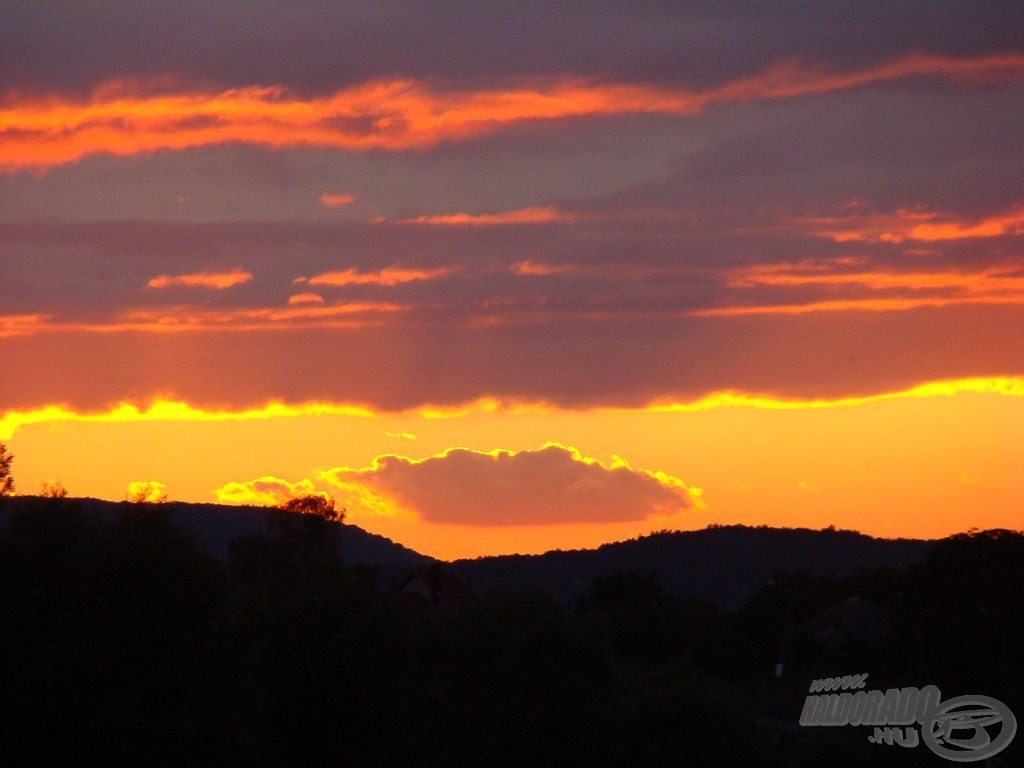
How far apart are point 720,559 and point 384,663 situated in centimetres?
14042

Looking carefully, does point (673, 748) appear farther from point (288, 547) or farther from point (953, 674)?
point (288, 547)

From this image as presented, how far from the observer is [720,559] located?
597ft

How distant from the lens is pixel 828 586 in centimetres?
13575

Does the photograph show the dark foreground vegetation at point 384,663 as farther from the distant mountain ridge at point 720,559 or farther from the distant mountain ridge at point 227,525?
the distant mountain ridge at point 720,559

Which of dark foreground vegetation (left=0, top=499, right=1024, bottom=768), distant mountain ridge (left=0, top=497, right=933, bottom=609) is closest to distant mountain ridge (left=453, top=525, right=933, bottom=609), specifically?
distant mountain ridge (left=0, top=497, right=933, bottom=609)

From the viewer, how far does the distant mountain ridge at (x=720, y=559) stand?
17012 centimetres

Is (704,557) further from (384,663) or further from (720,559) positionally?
(384,663)

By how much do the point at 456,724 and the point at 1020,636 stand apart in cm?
4294

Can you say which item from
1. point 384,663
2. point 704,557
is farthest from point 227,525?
point 384,663

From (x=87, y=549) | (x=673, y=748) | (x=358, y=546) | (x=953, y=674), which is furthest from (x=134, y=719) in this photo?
(x=358, y=546)

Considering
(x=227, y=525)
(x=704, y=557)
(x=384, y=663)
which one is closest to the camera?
(x=384, y=663)

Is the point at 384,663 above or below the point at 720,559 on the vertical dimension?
below

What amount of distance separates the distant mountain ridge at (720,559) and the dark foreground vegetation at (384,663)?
66373 mm

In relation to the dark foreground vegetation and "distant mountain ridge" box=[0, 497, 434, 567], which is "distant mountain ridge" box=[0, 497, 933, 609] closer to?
"distant mountain ridge" box=[0, 497, 434, 567]
